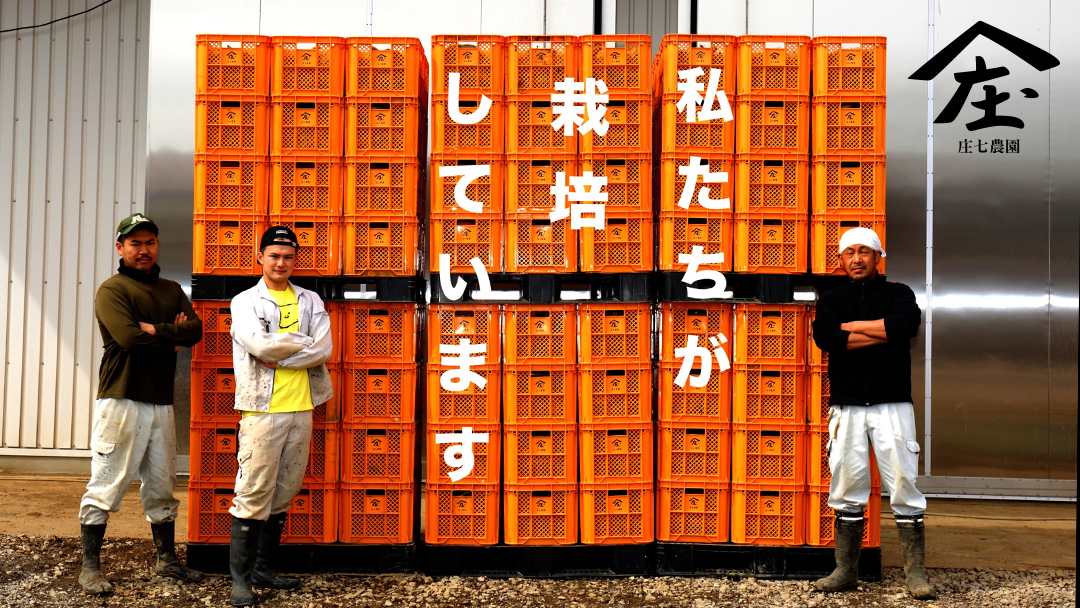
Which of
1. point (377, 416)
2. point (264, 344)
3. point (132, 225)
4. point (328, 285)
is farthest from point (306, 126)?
point (377, 416)

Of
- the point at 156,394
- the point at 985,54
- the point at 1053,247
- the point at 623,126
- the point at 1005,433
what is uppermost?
the point at 985,54

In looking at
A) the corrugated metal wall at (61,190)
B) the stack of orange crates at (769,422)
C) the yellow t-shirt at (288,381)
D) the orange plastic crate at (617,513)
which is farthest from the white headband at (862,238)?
the corrugated metal wall at (61,190)

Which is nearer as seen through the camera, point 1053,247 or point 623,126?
point 623,126

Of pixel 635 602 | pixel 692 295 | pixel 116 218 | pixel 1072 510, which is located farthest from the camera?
pixel 116 218

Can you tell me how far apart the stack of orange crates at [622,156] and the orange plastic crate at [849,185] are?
1.25 m

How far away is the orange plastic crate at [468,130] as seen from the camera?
18.6 ft

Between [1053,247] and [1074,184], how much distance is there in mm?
730

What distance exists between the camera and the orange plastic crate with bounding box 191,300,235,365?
570 cm

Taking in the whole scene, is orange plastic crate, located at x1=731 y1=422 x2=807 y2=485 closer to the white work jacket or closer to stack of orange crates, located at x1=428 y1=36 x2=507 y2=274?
stack of orange crates, located at x1=428 y1=36 x2=507 y2=274

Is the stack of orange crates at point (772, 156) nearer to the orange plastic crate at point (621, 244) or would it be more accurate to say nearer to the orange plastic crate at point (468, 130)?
the orange plastic crate at point (621, 244)

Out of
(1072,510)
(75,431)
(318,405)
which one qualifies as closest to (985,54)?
(1072,510)

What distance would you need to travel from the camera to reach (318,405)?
18.4 feet

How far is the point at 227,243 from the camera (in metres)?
5.68

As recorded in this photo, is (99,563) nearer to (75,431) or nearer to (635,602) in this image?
(635,602)
